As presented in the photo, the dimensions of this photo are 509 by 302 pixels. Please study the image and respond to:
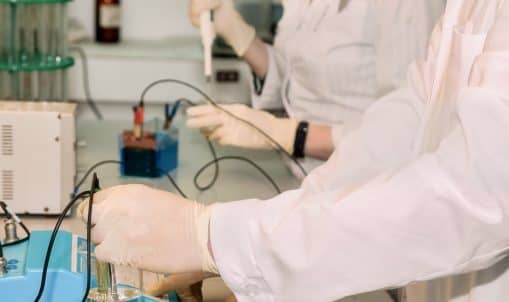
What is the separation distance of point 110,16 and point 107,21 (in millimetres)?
21

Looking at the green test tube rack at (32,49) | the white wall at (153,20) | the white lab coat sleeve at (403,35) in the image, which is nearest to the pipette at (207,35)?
the green test tube rack at (32,49)

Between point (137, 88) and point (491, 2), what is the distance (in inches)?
66.9

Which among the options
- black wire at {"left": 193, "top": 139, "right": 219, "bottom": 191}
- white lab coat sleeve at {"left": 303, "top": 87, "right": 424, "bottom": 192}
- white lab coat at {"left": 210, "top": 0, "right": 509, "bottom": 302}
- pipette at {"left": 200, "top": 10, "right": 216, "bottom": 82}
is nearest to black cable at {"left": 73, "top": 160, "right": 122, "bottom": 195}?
black wire at {"left": 193, "top": 139, "right": 219, "bottom": 191}

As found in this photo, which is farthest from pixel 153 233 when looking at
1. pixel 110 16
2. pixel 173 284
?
pixel 110 16

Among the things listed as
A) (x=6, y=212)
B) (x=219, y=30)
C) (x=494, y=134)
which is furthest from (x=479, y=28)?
(x=219, y=30)

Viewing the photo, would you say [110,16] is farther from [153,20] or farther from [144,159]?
[144,159]

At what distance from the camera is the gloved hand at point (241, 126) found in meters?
2.09

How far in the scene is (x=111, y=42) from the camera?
9.21 feet

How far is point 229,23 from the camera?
2381 millimetres

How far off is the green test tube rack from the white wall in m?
0.50

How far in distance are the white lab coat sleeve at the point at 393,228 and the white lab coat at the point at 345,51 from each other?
2.87 feet

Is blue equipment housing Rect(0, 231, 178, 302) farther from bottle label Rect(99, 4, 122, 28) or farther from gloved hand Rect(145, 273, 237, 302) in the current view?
bottle label Rect(99, 4, 122, 28)

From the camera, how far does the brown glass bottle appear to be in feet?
9.05

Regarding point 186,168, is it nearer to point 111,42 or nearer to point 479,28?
point 111,42
